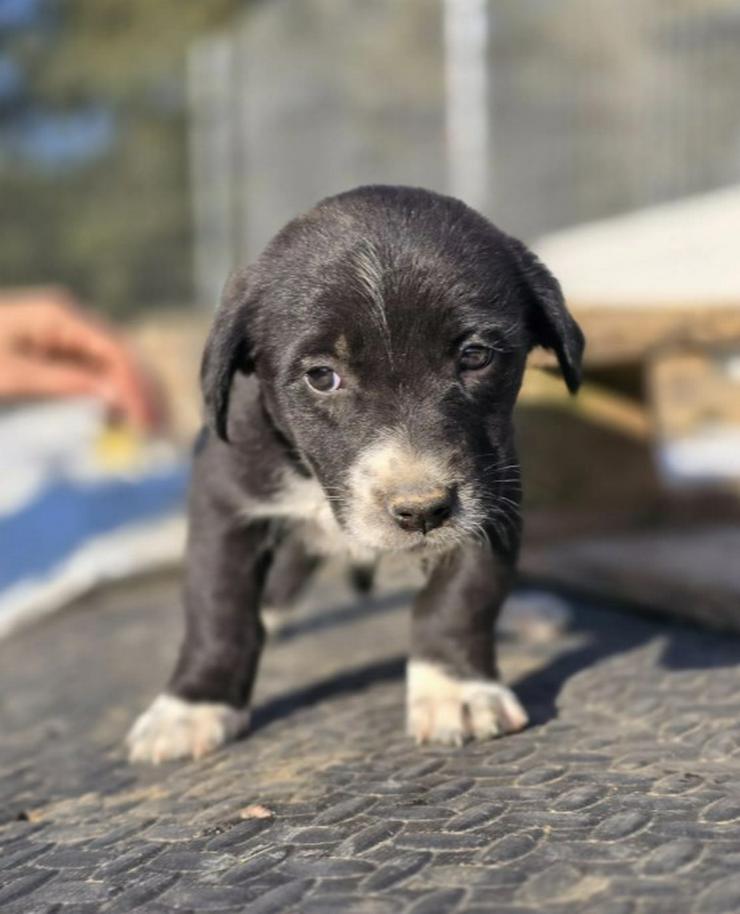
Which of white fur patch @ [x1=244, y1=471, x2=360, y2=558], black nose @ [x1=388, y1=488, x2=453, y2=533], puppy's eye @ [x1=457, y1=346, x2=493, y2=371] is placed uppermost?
puppy's eye @ [x1=457, y1=346, x2=493, y2=371]

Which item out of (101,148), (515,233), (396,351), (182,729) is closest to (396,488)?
(396,351)

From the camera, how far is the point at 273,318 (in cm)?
363

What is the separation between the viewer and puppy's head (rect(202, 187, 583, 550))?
129 inches

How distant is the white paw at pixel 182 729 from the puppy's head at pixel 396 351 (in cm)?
73

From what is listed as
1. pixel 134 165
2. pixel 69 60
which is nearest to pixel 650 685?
pixel 134 165

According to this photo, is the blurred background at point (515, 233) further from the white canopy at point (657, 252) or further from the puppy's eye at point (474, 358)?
the puppy's eye at point (474, 358)

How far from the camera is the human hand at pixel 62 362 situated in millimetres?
7758

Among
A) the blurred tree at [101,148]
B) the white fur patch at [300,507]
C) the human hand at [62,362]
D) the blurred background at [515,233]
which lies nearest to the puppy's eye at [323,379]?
the white fur patch at [300,507]

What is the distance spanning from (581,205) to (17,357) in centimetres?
444

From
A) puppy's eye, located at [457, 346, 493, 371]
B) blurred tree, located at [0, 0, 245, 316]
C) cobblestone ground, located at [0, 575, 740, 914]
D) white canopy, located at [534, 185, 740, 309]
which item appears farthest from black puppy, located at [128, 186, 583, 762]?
blurred tree, located at [0, 0, 245, 316]

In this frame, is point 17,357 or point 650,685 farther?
point 17,357

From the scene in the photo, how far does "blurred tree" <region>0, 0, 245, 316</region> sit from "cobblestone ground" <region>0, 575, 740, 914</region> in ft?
32.4

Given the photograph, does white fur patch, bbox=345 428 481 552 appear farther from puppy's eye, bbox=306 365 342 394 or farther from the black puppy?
puppy's eye, bbox=306 365 342 394

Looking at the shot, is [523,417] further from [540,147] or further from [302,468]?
[540,147]
